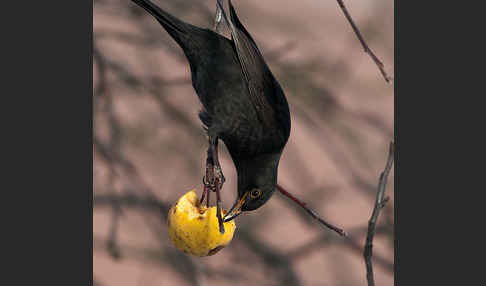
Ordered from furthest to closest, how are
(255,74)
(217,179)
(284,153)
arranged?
(284,153)
(255,74)
(217,179)

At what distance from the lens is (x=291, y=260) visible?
6.59ft

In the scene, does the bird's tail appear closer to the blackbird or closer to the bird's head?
the blackbird

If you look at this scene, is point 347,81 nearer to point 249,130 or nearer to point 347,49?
point 347,49

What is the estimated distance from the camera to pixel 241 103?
1610 mm

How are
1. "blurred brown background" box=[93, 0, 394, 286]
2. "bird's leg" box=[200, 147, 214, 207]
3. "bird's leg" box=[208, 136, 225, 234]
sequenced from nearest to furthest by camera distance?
"bird's leg" box=[208, 136, 225, 234] < "bird's leg" box=[200, 147, 214, 207] < "blurred brown background" box=[93, 0, 394, 286]

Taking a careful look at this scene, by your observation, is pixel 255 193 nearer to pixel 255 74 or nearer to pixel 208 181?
pixel 208 181

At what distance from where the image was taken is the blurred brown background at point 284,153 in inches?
75.5

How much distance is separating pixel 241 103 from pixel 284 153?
40cm

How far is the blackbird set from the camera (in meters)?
1.60

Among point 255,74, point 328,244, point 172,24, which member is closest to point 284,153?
point 328,244

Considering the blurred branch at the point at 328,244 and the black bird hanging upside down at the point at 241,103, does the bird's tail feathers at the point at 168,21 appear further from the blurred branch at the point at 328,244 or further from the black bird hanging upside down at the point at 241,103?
the blurred branch at the point at 328,244

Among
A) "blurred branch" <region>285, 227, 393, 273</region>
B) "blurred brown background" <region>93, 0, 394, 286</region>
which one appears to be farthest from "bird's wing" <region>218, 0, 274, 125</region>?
A: "blurred branch" <region>285, 227, 393, 273</region>

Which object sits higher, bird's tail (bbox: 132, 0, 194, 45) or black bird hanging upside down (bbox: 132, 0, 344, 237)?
bird's tail (bbox: 132, 0, 194, 45)

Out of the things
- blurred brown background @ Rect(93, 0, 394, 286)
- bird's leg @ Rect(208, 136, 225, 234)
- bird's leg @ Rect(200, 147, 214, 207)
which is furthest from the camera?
blurred brown background @ Rect(93, 0, 394, 286)
